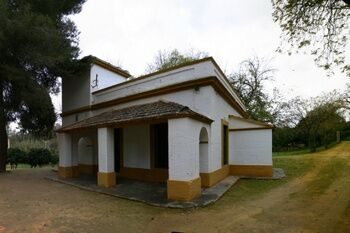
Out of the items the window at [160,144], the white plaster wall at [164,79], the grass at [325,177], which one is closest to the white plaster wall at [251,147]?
the grass at [325,177]

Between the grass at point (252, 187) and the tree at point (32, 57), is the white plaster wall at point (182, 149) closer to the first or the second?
the grass at point (252, 187)

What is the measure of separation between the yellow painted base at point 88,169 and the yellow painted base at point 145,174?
2.43 m

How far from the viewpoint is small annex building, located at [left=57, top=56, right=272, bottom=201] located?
995cm

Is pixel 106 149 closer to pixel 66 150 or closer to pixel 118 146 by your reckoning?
pixel 118 146

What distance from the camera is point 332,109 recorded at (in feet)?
102

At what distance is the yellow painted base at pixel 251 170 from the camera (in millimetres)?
14922

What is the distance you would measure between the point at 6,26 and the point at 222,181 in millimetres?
11891

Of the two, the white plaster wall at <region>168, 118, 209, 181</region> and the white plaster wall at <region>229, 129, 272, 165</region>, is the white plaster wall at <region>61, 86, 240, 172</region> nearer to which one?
the white plaster wall at <region>168, 118, 209, 181</region>

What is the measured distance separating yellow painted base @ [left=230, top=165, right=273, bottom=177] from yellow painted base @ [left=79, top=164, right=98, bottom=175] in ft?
23.8

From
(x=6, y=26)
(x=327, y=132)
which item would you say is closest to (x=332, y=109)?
(x=327, y=132)

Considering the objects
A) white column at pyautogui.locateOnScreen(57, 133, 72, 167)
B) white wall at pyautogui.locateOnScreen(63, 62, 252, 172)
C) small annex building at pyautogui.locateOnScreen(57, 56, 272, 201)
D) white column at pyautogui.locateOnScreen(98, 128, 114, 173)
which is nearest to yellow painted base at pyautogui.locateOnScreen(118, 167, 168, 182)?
small annex building at pyautogui.locateOnScreen(57, 56, 272, 201)

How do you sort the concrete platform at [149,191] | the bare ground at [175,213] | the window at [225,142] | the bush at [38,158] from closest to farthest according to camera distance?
the bare ground at [175,213], the concrete platform at [149,191], the window at [225,142], the bush at [38,158]

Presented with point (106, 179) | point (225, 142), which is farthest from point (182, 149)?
point (225, 142)

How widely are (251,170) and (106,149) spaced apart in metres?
7.16
